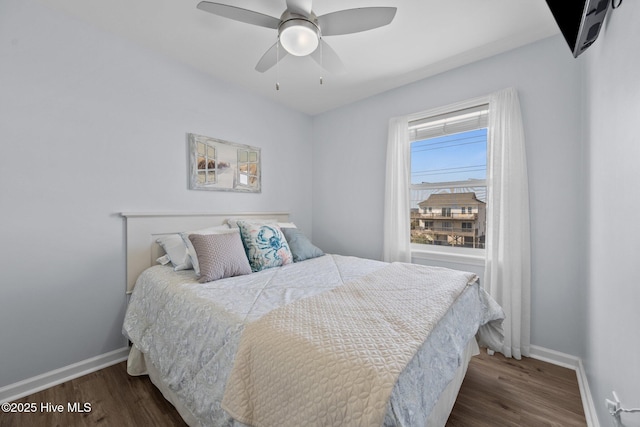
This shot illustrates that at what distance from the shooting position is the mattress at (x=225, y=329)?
3.20 ft

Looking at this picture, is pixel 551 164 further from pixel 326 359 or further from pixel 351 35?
pixel 326 359

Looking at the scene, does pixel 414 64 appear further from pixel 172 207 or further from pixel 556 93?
pixel 172 207

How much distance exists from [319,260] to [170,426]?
148 cm

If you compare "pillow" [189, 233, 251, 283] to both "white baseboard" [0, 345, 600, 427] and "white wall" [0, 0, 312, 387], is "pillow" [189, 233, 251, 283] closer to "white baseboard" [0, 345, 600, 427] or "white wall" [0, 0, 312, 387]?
"white wall" [0, 0, 312, 387]

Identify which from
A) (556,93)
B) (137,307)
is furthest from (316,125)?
(137,307)

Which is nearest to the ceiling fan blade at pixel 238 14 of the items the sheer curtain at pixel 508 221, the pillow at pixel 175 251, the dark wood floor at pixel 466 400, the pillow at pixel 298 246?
the pillow at pixel 175 251

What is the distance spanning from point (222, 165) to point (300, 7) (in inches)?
65.5

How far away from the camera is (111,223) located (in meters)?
2.00

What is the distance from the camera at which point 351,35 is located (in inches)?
78.4

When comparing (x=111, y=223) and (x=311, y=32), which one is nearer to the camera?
(x=311, y=32)

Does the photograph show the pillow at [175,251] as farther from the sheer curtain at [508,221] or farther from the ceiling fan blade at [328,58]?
the sheer curtain at [508,221]

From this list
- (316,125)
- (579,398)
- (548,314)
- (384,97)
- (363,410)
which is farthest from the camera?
(316,125)

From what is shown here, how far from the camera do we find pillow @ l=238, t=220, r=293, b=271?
84.4 inches

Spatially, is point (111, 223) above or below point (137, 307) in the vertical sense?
above
